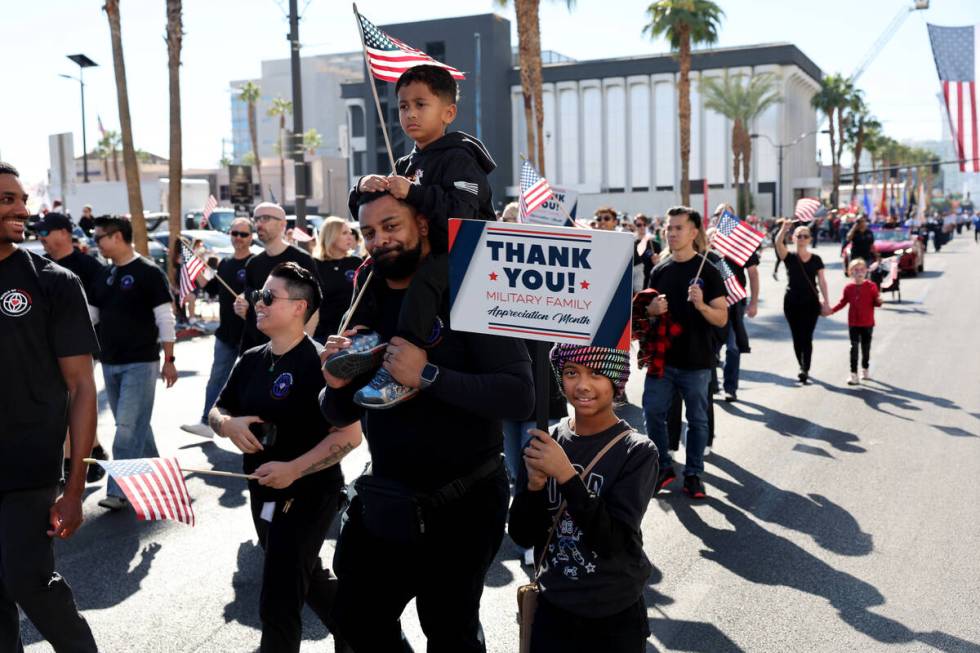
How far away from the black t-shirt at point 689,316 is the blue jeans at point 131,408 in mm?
3940

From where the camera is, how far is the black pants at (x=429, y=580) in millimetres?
3258

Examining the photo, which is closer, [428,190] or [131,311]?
[428,190]

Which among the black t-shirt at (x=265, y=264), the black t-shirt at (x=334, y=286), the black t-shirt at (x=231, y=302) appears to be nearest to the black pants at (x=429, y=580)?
the black t-shirt at (x=265, y=264)

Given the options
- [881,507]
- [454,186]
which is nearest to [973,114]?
[881,507]

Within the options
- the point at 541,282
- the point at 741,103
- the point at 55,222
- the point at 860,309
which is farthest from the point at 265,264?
the point at 741,103

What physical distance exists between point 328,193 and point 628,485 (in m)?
79.1

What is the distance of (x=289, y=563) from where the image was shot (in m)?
3.96

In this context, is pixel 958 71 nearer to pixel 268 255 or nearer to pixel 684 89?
pixel 684 89

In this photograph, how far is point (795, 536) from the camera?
654 cm

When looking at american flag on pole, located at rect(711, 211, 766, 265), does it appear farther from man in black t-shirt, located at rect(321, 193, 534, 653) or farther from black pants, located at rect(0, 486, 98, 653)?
black pants, located at rect(0, 486, 98, 653)

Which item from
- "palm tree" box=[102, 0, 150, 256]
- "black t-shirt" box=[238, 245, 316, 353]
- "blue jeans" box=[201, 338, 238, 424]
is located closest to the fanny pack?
"black t-shirt" box=[238, 245, 316, 353]

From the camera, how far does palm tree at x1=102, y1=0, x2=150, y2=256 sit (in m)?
20.6

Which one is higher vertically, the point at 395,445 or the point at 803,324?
the point at 395,445

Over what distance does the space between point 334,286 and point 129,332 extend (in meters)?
1.72
